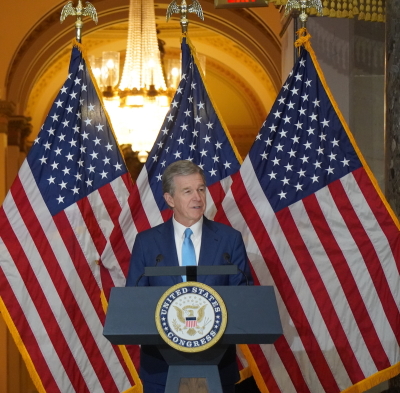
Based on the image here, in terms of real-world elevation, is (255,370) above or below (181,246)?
below

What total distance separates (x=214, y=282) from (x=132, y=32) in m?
6.88

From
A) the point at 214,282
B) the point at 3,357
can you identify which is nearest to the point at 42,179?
the point at 214,282

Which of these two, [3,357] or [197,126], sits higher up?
[197,126]

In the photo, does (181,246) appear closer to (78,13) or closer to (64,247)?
(64,247)

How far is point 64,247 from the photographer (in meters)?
4.77

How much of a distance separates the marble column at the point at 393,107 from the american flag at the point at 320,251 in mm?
225

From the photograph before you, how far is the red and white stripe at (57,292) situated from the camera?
15.5 ft

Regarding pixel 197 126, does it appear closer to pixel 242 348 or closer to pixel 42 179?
pixel 42 179

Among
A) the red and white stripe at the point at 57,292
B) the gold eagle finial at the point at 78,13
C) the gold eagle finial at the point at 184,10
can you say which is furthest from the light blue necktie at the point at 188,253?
the gold eagle finial at the point at 78,13

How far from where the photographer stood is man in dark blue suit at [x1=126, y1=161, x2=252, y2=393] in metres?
3.38

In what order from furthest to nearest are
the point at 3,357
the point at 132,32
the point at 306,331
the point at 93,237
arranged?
the point at 3,357
the point at 132,32
the point at 93,237
the point at 306,331

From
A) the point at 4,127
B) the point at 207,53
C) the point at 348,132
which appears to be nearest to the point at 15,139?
the point at 4,127

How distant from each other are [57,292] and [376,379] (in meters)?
1.83

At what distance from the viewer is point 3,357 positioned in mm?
10453
